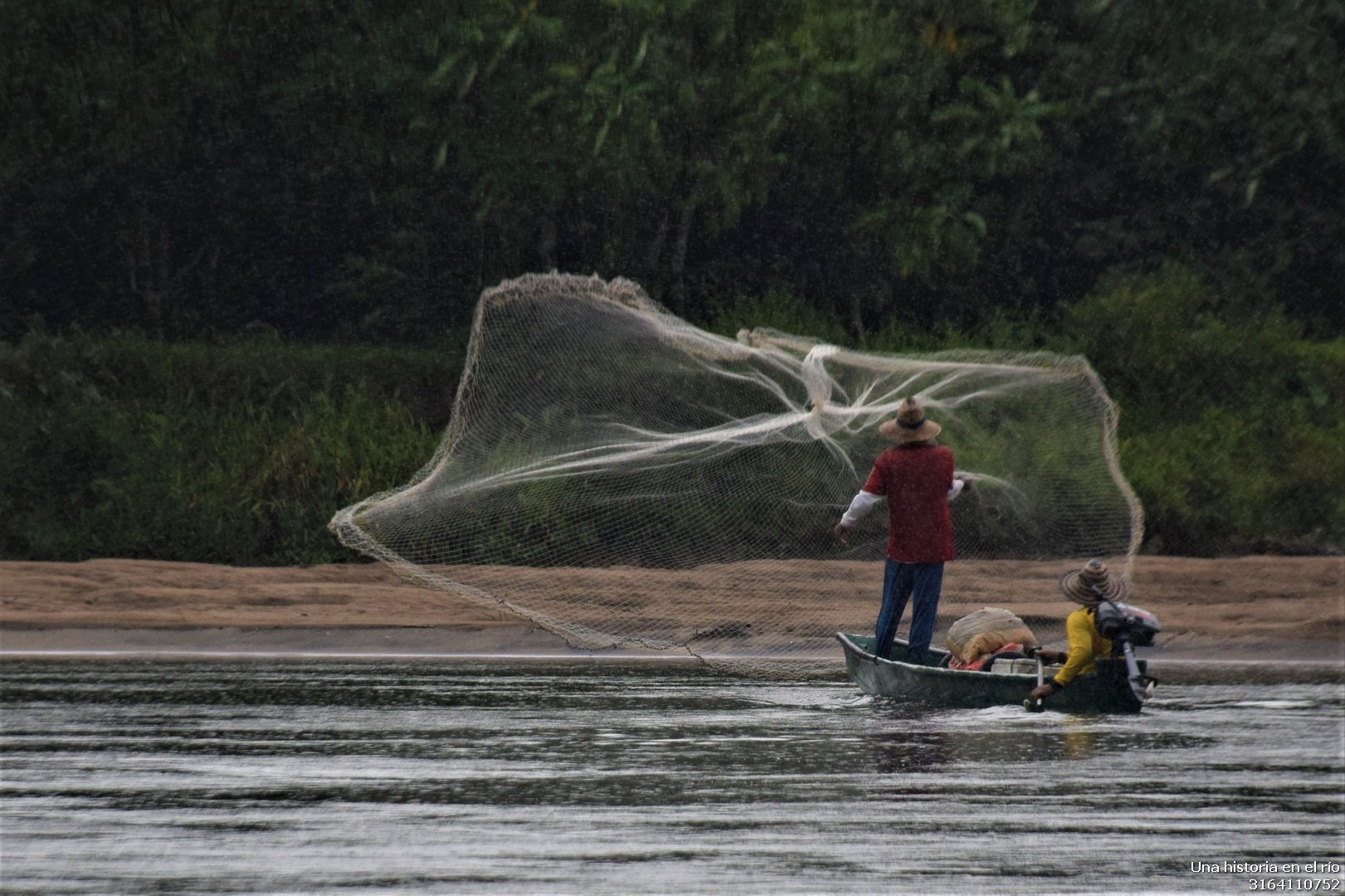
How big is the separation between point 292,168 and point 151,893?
27.3 m

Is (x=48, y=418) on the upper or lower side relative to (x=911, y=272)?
lower

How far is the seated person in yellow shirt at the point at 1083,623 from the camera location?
13273 mm

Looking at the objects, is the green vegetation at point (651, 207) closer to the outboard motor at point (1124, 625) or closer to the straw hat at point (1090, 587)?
the straw hat at point (1090, 587)

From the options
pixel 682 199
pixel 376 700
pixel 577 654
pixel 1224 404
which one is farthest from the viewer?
pixel 682 199

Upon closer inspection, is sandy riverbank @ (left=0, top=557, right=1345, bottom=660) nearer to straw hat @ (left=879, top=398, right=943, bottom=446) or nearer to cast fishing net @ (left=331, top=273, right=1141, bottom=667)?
cast fishing net @ (left=331, top=273, right=1141, bottom=667)

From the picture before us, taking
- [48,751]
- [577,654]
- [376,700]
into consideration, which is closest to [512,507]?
[577,654]

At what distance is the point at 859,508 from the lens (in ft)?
46.5

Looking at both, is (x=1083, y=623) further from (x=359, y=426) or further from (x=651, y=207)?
(x=651, y=207)

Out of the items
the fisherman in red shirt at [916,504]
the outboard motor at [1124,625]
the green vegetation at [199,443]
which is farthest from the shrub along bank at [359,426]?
the outboard motor at [1124,625]

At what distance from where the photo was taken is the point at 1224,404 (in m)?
29.2

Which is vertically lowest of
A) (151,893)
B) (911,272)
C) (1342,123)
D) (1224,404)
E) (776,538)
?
(151,893)

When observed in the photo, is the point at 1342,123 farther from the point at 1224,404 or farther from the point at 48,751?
the point at 48,751

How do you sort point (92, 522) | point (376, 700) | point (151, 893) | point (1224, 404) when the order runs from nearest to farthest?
point (151, 893) → point (376, 700) → point (92, 522) → point (1224, 404)

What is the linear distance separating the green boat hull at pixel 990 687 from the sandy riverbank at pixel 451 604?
11.5 feet
